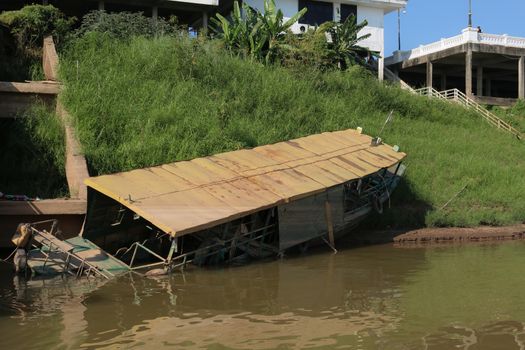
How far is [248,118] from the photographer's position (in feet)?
60.7

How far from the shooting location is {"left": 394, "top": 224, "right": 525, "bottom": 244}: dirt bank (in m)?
15.5

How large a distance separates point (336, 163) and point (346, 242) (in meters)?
2.30

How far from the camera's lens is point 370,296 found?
918 centimetres

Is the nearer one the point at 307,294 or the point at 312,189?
the point at 307,294

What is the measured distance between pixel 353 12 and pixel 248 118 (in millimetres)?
16572

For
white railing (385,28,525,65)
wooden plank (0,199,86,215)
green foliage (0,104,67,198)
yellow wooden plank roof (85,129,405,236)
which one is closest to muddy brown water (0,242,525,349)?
yellow wooden plank roof (85,129,405,236)

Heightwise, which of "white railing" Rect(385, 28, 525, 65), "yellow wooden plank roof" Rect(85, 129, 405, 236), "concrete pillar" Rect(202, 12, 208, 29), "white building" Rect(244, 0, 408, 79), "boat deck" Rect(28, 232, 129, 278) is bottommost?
"boat deck" Rect(28, 232, 129, 278)

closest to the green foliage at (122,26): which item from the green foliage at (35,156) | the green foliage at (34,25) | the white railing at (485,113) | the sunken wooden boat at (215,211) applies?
the green foliage at (34,25)

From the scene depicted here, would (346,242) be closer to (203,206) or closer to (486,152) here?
(203,206)

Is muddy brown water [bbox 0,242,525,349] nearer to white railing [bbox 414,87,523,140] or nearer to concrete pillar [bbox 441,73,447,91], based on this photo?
white railing [bbox 414,87,523,140]

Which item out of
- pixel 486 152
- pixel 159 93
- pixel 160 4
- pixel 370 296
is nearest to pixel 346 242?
pixel 370 296

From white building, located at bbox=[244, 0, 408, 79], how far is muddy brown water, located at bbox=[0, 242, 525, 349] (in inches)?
844

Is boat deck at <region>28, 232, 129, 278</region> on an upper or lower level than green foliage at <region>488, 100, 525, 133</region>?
lower

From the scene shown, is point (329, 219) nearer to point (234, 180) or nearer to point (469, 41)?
point (234, 180)
